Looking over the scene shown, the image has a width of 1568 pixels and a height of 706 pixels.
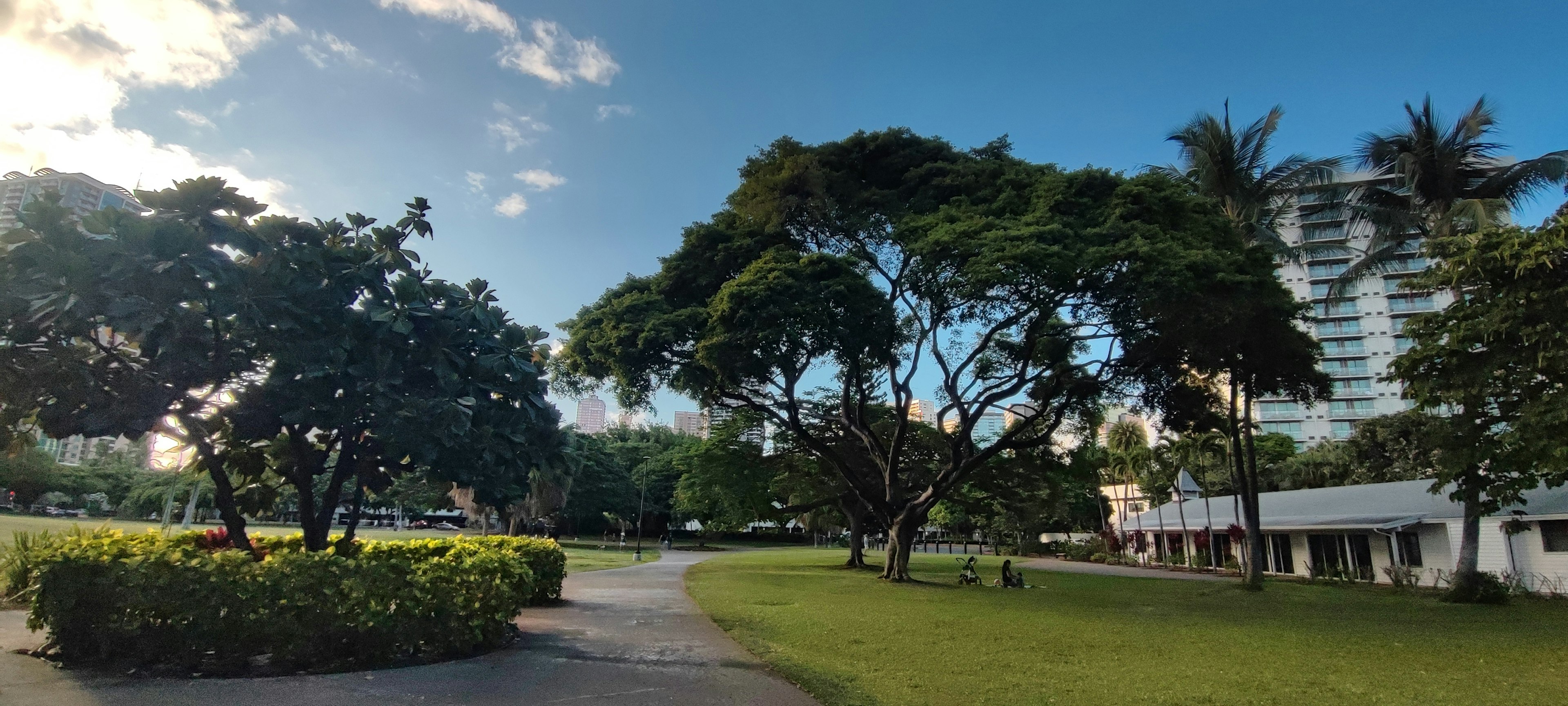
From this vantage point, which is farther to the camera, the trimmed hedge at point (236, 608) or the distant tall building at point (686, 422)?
the distant tall building at point (686, 422)

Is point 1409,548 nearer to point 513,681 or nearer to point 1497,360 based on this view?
point 1497,360

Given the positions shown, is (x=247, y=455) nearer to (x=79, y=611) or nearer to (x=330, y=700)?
(x=79, y=611)

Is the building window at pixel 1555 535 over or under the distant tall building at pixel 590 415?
under

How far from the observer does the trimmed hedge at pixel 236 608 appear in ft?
24.1

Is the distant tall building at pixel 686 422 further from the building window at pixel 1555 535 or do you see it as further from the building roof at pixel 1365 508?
the building window at pixel 1555 535

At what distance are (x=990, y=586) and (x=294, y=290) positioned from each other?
19.7 m

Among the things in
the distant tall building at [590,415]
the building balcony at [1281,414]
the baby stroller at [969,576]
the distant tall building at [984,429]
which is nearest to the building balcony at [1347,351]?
the building balcony at [1281,414]

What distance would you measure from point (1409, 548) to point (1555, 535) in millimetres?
4413

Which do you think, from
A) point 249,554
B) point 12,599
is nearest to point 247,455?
point 12,599

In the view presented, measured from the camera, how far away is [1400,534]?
83.0 feet

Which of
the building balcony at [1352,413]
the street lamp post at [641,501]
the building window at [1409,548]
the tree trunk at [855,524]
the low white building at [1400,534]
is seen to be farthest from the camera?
the building balcony at [1352,413]

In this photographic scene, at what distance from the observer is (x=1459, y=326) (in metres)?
15.1

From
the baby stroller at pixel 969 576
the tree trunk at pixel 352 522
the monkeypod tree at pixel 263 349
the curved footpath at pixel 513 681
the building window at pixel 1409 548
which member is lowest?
the baby stroller at pixel 969 576

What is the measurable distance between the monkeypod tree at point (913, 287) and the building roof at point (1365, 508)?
25.5ft
